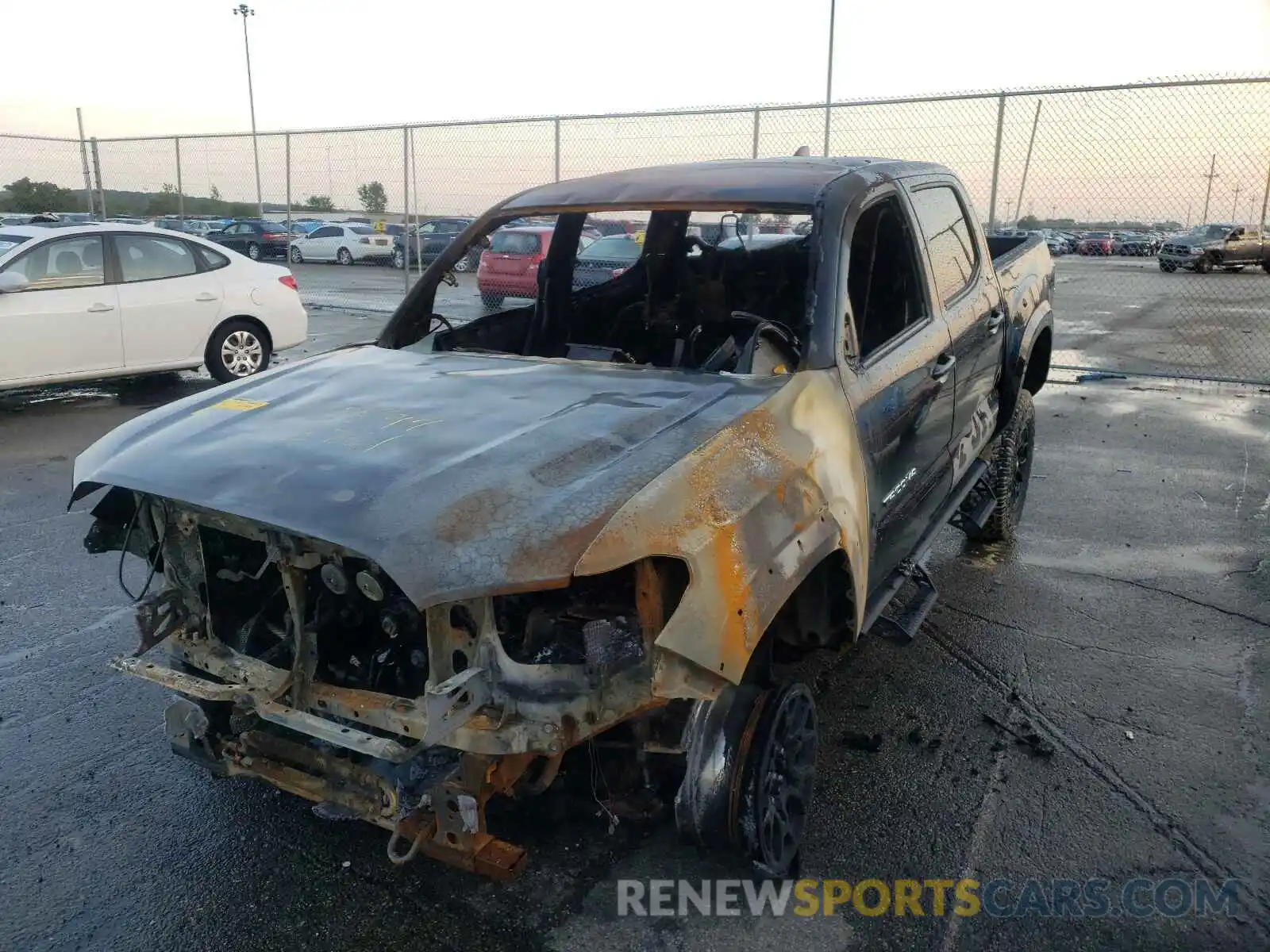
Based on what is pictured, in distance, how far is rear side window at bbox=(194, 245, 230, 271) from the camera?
9.45m

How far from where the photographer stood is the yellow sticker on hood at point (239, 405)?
3.13 m

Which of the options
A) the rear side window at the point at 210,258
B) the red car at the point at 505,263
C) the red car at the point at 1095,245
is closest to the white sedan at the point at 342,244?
the red car at the point at 505,263

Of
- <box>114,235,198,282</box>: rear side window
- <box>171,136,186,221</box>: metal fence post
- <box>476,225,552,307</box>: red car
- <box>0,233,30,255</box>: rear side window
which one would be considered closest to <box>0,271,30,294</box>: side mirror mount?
<box>0,233,30,255</box>: rear side window

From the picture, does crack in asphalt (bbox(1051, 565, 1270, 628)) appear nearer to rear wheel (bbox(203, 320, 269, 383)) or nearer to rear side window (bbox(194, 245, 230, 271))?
rear wheel (bbox(203, 320, 269, 383))

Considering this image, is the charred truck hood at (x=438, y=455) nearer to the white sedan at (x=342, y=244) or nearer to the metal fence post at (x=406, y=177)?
the metal fence post at (x=406, y=177)

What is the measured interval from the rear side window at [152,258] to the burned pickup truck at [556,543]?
6.08 m

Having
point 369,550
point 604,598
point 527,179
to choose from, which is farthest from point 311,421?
point 527,179

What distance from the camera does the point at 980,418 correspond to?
465 cm

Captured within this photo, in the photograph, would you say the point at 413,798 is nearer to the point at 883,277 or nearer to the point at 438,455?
the point at 438,455

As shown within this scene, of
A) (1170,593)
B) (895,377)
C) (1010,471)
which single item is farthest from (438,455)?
(1170,593)

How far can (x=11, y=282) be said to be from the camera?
7.96 m

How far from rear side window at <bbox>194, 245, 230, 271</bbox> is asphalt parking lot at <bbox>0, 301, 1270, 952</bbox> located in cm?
485

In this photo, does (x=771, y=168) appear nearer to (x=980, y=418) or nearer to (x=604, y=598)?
(x=980, y=418)

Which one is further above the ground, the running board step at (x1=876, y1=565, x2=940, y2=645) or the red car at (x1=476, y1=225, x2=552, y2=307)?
the red car at (x1=476, y1=225, x2=552, y2=307)
